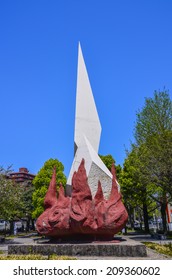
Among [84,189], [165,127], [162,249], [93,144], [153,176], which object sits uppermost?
[165,127]

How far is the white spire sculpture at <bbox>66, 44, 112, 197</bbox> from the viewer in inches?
555

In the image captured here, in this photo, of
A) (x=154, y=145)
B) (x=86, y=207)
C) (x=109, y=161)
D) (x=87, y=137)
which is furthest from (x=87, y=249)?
(x=109, y=161)

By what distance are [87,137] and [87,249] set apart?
21.2ft

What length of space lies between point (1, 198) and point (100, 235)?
10.7 m

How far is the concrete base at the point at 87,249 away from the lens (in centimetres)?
1027

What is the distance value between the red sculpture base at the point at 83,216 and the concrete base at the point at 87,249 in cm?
98

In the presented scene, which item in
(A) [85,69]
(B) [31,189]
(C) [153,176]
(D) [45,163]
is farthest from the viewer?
(B) [31,189]

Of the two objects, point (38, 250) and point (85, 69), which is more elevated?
point (85, 69)

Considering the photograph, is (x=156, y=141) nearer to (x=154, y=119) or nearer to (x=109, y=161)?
(x=154, y=119)

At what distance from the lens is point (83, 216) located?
11609 millimetres

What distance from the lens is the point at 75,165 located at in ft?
49.1

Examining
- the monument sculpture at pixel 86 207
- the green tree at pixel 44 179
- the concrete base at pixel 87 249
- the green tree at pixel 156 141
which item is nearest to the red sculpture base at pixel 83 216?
the monument sculpture at pixel 86 207
